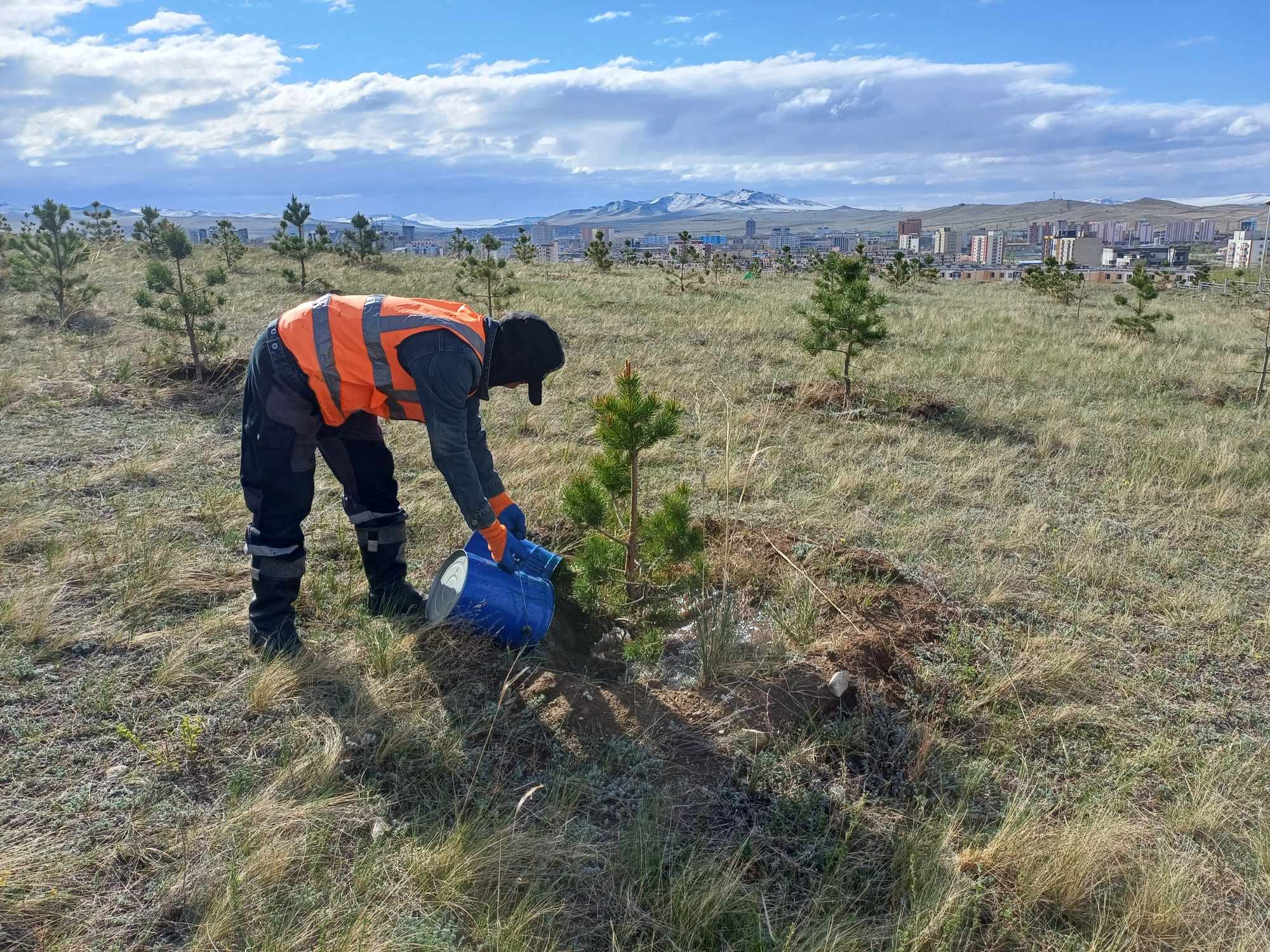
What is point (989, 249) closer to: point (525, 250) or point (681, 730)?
point (525, 250)

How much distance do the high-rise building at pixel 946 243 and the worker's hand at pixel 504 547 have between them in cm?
10806

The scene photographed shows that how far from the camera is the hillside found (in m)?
2.06

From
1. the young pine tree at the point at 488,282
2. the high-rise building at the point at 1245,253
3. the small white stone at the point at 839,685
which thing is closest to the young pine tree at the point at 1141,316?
the young pine tree at the point at 488,282

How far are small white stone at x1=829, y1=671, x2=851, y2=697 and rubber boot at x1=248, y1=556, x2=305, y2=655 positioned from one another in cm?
208

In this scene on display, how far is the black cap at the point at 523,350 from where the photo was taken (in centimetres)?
280

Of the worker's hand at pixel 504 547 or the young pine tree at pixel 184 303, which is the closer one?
the worker's hand at pixel 504 547

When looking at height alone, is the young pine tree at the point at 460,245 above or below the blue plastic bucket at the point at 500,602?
above

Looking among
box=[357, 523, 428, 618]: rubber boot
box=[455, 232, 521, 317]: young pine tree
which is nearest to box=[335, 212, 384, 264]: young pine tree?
box=[455, 232, 521, 317]: young pine tree

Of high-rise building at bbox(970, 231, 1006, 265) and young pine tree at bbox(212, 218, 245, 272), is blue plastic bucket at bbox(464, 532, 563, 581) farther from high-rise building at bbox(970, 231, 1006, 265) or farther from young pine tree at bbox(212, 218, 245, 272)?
high-rise building at bbox(970, 231, 1006, 265)

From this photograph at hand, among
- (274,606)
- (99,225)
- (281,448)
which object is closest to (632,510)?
(281,448)

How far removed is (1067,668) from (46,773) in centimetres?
366

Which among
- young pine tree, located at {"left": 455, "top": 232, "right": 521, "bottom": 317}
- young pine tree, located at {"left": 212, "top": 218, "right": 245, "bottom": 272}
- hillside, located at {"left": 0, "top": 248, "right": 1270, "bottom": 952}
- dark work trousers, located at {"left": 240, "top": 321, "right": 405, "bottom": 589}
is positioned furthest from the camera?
young pine tree, located at {"left": 212, "top": 218, "right": 245, "bottom": 272}

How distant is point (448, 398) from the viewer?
105 inches

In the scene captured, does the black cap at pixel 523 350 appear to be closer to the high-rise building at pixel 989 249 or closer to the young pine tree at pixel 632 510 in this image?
the young pine tree at pixel 632 510
